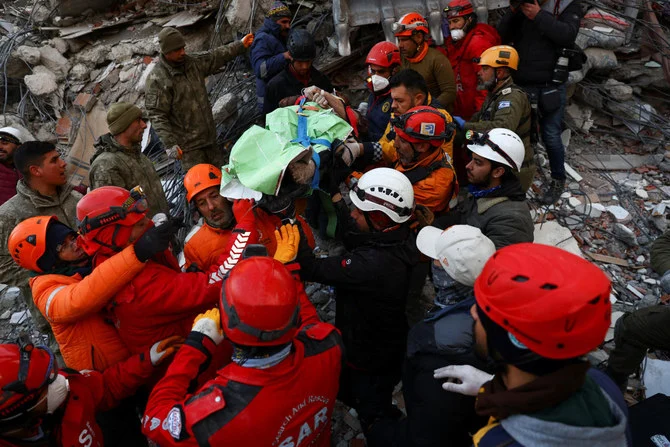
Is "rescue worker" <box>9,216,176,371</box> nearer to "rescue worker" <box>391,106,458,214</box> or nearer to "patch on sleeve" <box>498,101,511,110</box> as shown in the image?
"rescue worker" <box>391,106,458,214</box>

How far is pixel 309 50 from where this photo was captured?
4480mm

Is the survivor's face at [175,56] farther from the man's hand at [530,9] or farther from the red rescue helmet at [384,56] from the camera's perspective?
the man's hand at [530,9]

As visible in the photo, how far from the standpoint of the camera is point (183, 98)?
16.2 ft

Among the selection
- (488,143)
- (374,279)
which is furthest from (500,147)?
(374,279)

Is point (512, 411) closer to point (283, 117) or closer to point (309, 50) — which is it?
point (283, 117)

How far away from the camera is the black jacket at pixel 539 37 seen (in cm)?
459

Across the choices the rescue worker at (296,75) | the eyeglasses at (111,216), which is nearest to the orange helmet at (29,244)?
the eyeglasses at (111,216)

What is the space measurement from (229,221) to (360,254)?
3.54ft

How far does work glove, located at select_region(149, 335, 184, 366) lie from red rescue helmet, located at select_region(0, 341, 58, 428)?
1.94 feet

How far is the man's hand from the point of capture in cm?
461

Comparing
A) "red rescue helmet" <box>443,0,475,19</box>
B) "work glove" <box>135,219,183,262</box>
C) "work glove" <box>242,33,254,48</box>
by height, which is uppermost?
"red rescue helmet" <box>443,0,475,19</box>

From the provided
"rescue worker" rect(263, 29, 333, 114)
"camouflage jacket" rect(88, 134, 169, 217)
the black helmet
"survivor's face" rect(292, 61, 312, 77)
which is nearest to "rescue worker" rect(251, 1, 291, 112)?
"rescue worker" rect(263, 29, 333, 114)

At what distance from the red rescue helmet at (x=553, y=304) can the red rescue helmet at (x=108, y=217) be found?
2030 mm

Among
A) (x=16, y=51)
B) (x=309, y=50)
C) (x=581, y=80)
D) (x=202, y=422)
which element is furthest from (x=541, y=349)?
(x=16, y=51)
